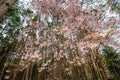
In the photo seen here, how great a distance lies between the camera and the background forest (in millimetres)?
7328

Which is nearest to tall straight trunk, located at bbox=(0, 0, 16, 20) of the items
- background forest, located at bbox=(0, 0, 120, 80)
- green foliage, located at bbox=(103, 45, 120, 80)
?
background forest, located at bbox=(0, 0, 120, 80)

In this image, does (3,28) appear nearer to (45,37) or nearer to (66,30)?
(45,37)

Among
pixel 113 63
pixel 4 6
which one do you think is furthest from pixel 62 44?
pixel 4 6

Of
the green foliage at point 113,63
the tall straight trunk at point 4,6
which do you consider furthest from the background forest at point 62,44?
the tall straight trunk at point 4,6

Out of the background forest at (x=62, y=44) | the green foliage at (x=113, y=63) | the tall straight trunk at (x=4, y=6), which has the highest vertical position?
the tall straight trunk at (x=4, y=6)

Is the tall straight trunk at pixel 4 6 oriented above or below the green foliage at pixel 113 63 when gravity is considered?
above

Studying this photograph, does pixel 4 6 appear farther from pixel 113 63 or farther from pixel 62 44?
pixel 113 63

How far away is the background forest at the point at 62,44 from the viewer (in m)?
7.33

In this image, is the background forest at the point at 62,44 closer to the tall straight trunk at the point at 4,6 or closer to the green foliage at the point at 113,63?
the green foliage at the point at 113,63

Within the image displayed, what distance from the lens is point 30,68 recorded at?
8.19 meters

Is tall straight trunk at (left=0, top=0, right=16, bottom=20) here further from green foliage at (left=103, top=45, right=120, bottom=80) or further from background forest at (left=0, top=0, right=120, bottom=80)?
green foliage at (left=103, top=45, right=120, bottom=80)

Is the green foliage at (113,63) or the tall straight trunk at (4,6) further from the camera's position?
the green foliage at (113,63)

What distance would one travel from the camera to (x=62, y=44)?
7.70 meters

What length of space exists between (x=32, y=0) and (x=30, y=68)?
3363 millimetres
